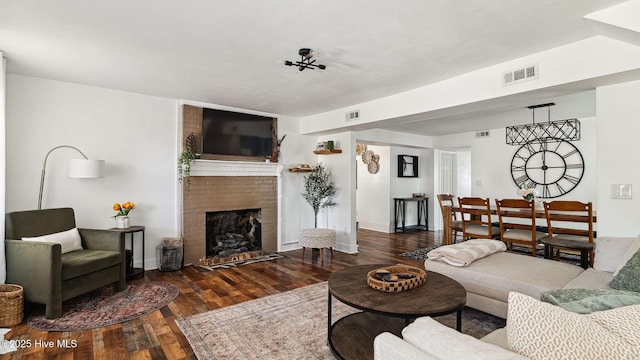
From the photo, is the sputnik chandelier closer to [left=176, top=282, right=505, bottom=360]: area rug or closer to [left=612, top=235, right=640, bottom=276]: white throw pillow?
[left=612, top=235, right=640, bottom=276]: white throw pillow

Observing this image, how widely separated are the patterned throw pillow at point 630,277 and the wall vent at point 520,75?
161cm

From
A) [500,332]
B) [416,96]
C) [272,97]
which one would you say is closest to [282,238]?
[272,97]

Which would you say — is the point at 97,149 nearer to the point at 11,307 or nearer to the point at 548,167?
the point at 11,307

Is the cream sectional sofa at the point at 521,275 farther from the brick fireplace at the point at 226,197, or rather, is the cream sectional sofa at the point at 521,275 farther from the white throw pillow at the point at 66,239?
the white throw pillow at the point at 66,239

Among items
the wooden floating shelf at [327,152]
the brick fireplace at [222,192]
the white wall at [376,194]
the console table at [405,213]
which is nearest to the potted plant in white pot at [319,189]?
the wooden floating shelf at [327,152]

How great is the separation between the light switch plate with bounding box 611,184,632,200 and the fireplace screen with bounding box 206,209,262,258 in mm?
4426

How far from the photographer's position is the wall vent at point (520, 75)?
283 cm

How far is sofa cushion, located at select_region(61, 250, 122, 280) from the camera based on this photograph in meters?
2.87

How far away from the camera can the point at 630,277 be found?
2.03m

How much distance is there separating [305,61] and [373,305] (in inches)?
88.3

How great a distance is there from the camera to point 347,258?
5.02 meters

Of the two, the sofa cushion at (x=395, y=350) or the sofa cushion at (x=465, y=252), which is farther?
the sofa cushion at (x=465, y=252)

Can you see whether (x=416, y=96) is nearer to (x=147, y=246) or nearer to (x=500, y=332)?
(x=500, y=332)

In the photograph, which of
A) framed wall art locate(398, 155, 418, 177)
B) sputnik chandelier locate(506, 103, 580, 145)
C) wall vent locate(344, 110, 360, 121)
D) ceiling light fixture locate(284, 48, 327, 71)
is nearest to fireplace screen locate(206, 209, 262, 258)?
wall vent locate(344, 110, 360, 121)
